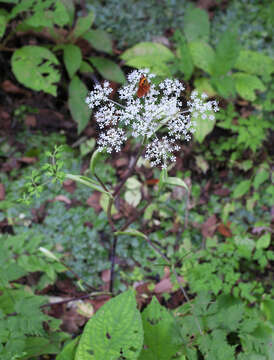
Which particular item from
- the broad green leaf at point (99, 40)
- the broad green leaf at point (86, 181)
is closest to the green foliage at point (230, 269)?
the broad green leaf at point (86, 181)

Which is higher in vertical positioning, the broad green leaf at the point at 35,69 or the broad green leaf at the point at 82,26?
the broad green leaf at the point at 82,26

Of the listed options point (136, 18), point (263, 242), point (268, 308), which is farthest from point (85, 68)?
point (268, 308)

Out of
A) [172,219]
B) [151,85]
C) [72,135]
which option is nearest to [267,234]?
[172,219]

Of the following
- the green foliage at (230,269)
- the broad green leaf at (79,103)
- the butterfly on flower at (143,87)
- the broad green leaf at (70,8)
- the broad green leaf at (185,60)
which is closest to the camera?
the butterfly on flower at (143,87)

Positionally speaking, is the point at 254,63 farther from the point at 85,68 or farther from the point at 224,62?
the point at 85,68

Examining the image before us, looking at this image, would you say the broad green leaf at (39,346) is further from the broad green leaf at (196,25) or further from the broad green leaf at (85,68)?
the broad green leaf at (196,25)

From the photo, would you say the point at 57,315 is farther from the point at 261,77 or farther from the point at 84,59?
the point at 261,77
